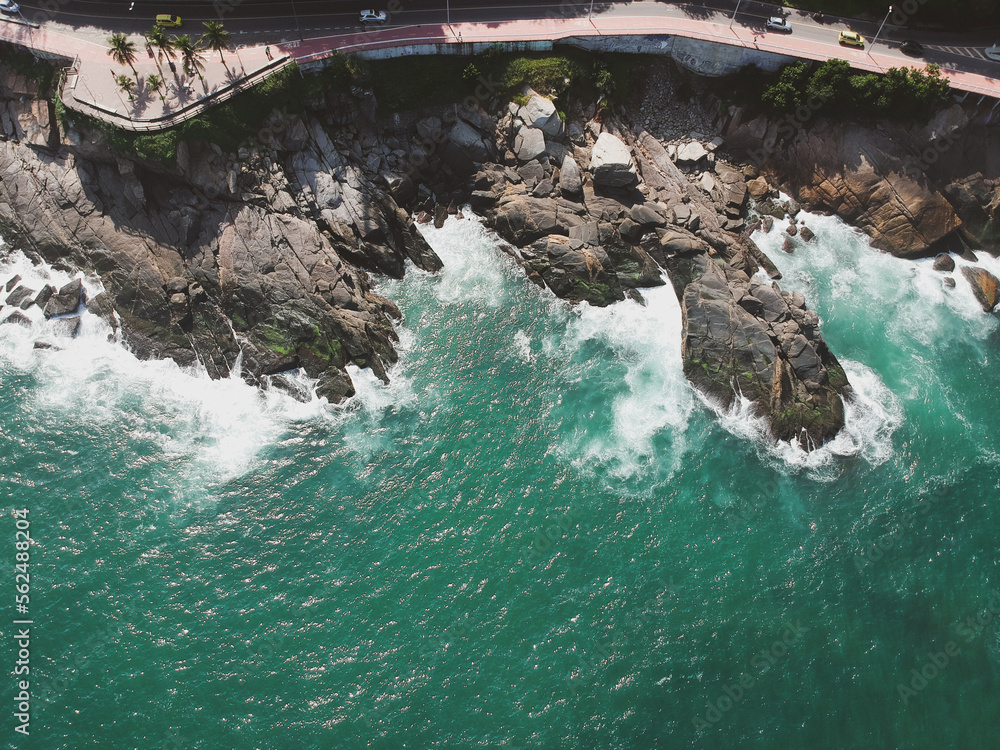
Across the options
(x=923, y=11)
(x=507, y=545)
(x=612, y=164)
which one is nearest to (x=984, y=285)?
(x=923, y=11)

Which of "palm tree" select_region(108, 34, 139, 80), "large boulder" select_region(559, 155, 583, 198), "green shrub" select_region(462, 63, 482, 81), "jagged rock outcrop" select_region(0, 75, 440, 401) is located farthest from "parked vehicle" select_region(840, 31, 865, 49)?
"palm tree" select_region(108, 34, 139, 80)

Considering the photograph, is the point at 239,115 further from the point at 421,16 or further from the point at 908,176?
the point at 908,176

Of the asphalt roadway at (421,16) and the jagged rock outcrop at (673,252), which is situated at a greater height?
the asphalt roadway at (421,16)

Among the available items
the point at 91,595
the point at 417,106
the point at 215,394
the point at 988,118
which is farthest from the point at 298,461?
the point at 988,118

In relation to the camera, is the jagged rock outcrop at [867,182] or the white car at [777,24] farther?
the white car at [777,24]

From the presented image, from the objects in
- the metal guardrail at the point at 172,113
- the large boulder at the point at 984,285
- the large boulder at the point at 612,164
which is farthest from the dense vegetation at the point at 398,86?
the large boulder at the point at 984,285

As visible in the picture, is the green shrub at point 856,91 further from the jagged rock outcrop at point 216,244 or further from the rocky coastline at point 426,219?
the jagged rock outcrop at point 216,244
